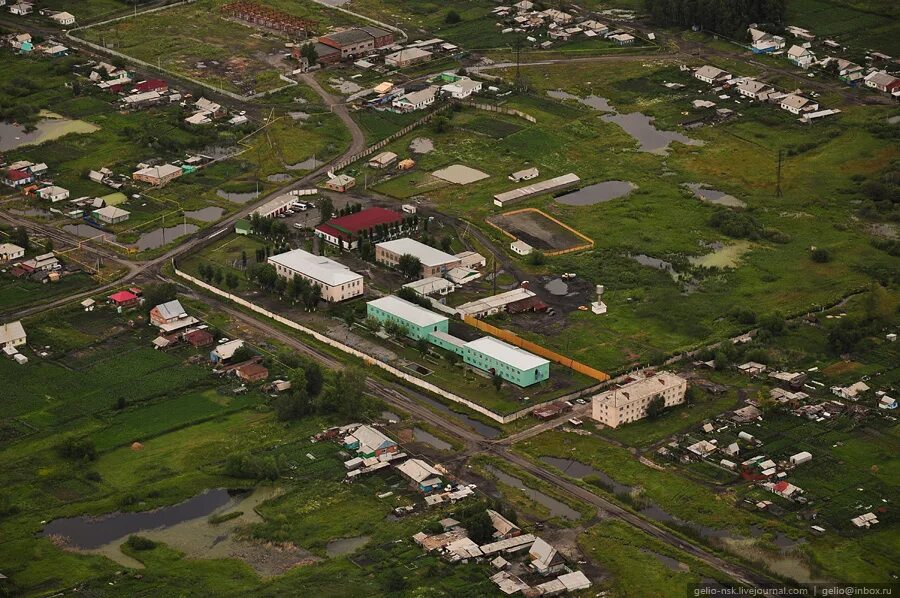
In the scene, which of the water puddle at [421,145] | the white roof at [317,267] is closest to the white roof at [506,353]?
the white roof at [317,267]

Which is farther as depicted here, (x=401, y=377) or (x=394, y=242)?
(x=394, y=242)

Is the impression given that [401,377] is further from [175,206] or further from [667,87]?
[667,87]

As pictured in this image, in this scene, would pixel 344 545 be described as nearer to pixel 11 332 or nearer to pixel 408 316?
pixel 408 316

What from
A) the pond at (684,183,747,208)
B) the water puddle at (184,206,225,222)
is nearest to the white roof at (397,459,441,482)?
the water puddle at (184,206,225,222)

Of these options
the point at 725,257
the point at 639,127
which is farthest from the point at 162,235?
the point at 639,127

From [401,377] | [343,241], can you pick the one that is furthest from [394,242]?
[401,377]

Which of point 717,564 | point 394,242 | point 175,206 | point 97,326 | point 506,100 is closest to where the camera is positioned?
point 717,564

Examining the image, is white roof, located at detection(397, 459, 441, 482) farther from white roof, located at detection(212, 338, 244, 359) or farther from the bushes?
the bushes
